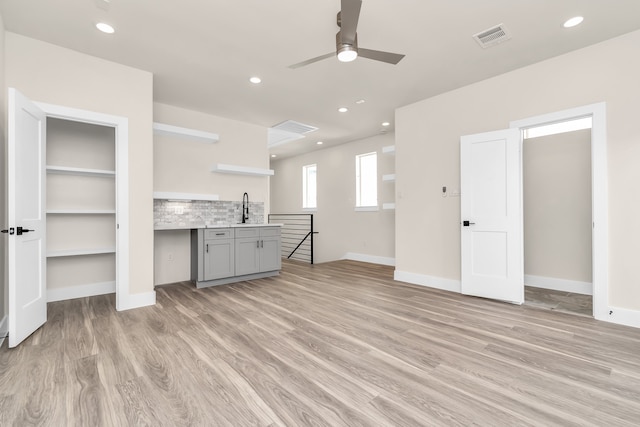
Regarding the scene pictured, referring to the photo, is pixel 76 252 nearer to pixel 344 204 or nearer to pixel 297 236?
pixel 344 204

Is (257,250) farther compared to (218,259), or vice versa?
(257,250)

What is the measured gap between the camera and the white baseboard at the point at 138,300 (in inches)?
135

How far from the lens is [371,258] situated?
6.81 meters

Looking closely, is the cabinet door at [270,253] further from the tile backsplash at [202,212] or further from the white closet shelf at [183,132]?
the white closet shelf at [183,132]

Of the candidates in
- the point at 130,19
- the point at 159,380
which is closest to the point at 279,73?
Answer: the point at 130,19

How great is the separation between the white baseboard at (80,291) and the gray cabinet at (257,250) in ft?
5.71

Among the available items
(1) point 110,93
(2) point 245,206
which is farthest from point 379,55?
(2) point 245,206

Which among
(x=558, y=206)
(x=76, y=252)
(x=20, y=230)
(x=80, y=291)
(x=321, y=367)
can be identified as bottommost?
(x=321, y=367)

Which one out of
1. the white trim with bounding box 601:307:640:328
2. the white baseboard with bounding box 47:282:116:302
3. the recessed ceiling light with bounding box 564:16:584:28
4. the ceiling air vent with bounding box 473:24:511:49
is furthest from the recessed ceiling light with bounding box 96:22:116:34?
the white trim with bounding box 601:307:640:328

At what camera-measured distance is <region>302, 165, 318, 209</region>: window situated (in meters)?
8.41

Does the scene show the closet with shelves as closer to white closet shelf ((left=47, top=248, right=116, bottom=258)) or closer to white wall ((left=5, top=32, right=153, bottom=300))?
white closet shelf ((left=47, top=248, right=116, bottom=258))

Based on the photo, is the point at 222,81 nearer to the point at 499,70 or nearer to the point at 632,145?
the point at 499,70

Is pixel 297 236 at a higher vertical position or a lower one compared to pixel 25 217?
lower

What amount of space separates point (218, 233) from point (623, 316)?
16.1 feet
